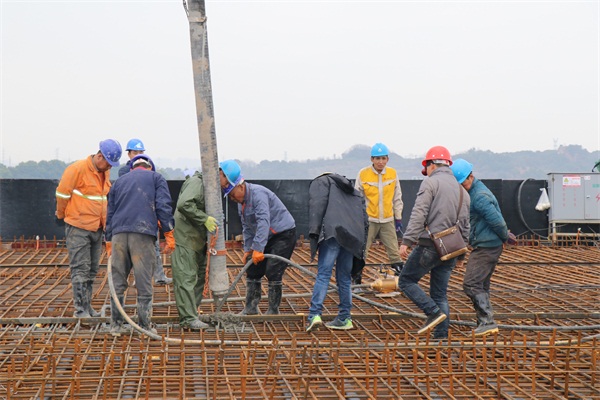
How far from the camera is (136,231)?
6.21m

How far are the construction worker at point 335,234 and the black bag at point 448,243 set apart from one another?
712mm

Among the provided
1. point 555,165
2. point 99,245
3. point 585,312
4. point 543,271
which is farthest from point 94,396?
point 555,165

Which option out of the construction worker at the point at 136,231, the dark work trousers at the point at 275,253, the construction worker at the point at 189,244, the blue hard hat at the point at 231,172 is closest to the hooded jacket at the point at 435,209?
the dark work trousers at the point at 275,253

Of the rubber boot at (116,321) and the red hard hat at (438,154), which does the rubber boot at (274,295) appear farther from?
the red hard hat at (438,154)

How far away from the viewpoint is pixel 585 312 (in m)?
7.34

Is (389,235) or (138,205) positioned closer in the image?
(138,205)

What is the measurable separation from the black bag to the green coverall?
196cm

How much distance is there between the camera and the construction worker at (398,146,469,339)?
241 inches

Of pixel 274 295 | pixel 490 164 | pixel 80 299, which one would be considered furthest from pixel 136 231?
pixel 490 164

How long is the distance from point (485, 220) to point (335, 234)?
1.29 m

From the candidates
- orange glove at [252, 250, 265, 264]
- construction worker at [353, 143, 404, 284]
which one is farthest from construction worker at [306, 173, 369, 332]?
construction worker at [353, 143, 404, 284]

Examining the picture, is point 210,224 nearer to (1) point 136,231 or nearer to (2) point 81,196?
(1) point 136,231

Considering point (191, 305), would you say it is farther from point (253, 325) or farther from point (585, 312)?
point (585, 312)

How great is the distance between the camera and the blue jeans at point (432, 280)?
20.3 ft
